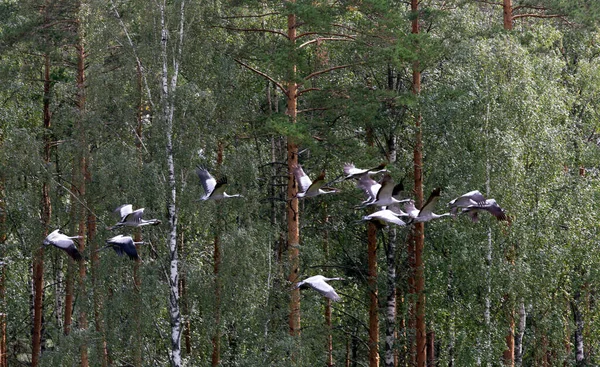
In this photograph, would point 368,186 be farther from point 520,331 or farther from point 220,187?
point 520,331

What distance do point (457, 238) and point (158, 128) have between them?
6.27 m

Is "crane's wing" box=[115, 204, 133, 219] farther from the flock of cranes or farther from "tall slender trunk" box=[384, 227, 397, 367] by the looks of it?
"tall slender trunk" box=[384, 227, 397, 367]

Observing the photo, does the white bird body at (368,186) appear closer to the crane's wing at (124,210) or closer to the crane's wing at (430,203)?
the crane's wing at (430,203)

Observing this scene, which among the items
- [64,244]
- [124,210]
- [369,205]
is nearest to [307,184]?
[369,205]

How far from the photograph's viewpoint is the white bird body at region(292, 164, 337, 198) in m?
14.3

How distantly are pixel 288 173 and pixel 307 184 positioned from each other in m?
3.70

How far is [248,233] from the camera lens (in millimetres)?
18047

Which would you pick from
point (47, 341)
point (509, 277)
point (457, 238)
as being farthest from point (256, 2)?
point (47, 341)

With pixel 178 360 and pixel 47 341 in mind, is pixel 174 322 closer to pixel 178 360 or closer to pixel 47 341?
pixel 178 360

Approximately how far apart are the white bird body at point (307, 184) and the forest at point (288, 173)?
0.06m

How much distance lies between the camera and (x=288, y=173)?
19.7 metres

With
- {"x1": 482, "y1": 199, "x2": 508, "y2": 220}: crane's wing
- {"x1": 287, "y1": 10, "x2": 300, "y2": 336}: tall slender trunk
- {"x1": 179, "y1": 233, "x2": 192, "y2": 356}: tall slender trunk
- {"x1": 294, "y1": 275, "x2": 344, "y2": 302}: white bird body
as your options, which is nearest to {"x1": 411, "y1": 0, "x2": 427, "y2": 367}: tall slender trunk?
{"x1": 287, "y1": 10, "x2": 300, "y2": 336}: tall slender trunk

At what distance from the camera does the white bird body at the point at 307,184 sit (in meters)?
14.3

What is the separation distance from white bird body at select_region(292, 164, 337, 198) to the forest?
60 mm
